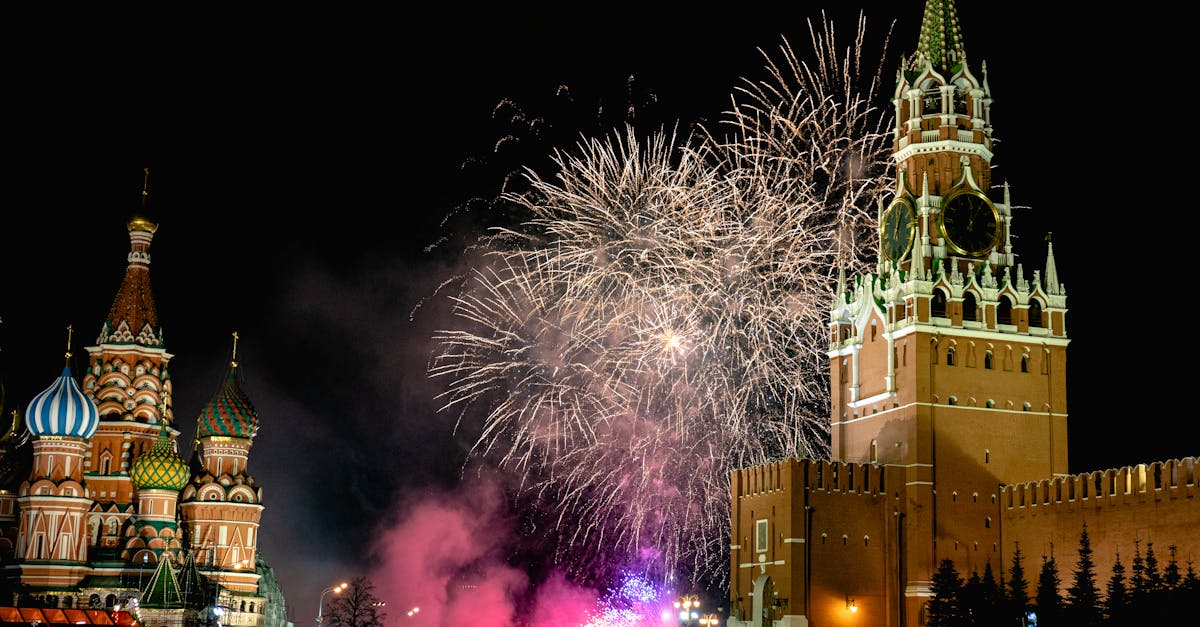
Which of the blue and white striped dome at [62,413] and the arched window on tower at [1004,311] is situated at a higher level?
the arched window on tower at [1004,311]

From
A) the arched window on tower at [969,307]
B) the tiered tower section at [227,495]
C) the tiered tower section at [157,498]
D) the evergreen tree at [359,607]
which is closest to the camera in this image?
the arched window on tower at [969,307]

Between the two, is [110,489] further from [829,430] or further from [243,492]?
[829,430]

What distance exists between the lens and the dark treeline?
3491 cm

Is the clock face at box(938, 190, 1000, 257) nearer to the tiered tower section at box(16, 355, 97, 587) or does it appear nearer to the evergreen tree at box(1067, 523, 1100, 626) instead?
the evergreen tree at box(1067, 523, 1100, 626)

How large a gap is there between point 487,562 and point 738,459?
18448 mm

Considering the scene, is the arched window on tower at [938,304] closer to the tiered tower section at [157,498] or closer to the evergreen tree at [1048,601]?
the evergreen tree at [1048,601]

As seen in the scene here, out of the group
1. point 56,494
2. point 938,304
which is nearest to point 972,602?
point 938,304

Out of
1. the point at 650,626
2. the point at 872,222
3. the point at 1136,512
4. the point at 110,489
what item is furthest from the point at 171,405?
the point at 1136,512

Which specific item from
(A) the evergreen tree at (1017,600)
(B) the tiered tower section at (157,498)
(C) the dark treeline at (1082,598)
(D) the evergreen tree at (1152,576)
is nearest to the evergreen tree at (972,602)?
(C) the dark treeline at (1082,598)

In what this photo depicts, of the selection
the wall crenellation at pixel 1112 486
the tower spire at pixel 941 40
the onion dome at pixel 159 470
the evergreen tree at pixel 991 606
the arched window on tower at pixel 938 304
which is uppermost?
the tower spire at pixel 941 40

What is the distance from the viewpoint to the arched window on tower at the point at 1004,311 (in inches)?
1909

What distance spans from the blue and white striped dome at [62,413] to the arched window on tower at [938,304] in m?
38.1

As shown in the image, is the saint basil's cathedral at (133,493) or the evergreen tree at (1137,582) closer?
the evergreen tree at (1137,582)

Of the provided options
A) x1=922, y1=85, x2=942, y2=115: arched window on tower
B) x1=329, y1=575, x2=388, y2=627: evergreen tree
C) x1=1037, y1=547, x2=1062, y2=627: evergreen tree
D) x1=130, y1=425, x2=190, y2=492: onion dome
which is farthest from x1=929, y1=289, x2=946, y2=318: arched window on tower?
x1=130, y1=425, x2=190, y2=492: onion dome
